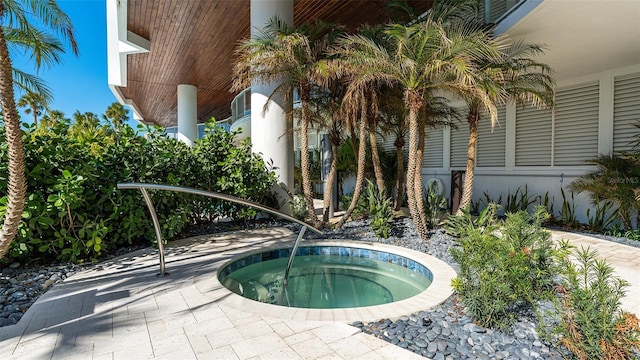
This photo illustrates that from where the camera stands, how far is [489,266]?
3.09m

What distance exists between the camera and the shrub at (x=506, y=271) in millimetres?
2936

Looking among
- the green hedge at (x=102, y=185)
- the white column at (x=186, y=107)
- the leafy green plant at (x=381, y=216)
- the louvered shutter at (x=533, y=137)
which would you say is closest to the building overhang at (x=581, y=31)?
the louvered shutter at (x=533, y=137)

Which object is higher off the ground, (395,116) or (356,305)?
(395,116)

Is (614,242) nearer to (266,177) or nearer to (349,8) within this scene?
(266,177)

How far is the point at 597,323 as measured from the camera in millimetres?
2289

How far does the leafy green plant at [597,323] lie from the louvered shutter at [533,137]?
6.97m

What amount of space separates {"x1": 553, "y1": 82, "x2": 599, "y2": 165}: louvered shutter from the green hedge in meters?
7.77

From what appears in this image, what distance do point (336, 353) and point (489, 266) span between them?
5.50ft

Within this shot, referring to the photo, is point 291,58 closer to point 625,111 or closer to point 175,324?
point 175,324

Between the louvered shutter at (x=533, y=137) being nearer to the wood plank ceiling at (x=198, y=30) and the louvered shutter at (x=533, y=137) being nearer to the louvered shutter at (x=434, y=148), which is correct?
the louvered shutter at (x=434, y=148)

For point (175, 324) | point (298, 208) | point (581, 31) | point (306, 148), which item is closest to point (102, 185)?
point (175, 324)

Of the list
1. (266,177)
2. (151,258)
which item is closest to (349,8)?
(266,177)

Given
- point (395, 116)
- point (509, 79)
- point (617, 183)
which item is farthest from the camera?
point (395, 116)

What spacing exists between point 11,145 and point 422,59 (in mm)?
5741
